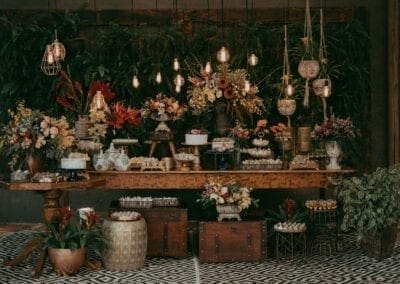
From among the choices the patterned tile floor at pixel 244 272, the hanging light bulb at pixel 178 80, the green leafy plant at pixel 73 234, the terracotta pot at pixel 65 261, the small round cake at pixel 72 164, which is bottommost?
the patterned tile floor at pixel 244 272

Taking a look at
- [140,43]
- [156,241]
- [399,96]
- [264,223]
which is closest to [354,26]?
[399,96]

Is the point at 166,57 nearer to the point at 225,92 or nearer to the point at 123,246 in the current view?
the point at 225,92

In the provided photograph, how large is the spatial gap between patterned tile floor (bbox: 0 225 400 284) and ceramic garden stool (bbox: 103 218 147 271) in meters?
0.10

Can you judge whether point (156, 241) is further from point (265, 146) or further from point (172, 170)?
point (265, 146)

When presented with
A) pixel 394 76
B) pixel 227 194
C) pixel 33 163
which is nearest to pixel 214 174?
pixel 227 194

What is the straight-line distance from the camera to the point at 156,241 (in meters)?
7.02

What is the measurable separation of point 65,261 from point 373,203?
321 cm

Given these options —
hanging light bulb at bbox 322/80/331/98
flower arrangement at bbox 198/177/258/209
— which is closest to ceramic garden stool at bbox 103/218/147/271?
flower arrangement at bbox 198/177/258/209

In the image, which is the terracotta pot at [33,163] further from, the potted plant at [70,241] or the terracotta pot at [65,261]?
the terracotta pot at [65,261]

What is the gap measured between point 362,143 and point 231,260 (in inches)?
129

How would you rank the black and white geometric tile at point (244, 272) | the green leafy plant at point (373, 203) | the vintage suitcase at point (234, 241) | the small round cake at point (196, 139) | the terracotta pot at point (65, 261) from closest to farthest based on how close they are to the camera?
the black and white geometric tile at point (244, 272)
the terracotta pot at point (65, 261)
the green leafy plant at point (373, 203)
the vintage suitcase at point (234, 241)
the small round cake at point (196, 139)

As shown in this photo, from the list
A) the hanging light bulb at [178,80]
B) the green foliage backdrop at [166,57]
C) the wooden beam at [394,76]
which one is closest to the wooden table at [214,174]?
the hanging light bulb at [178,80]

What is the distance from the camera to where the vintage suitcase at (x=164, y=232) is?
276 inches

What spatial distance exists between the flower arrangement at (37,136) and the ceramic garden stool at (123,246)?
1.00 meters
